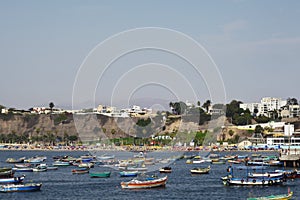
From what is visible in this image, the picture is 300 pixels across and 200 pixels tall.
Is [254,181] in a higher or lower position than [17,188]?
higher

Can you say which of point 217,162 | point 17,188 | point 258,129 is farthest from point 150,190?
point 258,129

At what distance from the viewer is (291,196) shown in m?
53.1

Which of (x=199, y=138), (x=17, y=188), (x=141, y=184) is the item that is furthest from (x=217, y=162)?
(x=199, y=138)

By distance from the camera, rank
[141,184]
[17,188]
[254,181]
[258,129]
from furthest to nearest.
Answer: [258,129], [254,181], [141,184], [17,188]

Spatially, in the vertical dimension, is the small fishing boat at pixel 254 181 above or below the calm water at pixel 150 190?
above

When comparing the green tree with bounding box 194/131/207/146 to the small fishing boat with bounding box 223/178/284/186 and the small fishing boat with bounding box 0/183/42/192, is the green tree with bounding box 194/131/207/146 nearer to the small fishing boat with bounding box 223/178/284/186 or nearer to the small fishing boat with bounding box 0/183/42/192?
the small fishing boat with bounding box 223/178/284/186

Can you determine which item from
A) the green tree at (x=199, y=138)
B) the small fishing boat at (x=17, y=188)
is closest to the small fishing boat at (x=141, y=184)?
the small fishing boat at (x=17, y=188)

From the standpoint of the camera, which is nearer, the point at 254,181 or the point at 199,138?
the point at 254,181

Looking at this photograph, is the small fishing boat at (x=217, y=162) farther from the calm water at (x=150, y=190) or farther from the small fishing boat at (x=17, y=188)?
the small fishing boat at (x=17, y=188)

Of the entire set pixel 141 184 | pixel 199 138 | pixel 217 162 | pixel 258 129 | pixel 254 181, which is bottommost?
pixel 141 184

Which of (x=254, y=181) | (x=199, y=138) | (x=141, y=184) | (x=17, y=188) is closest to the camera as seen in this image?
(x=17, y=188)

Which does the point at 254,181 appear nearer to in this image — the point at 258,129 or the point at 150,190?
the point at 150,190

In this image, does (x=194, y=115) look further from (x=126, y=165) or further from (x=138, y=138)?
(x=126, y=165)

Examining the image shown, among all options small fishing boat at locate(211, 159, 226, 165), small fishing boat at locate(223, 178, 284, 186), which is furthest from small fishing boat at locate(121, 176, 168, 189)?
small fishing boat at locate(211, 159, 226, 165)
